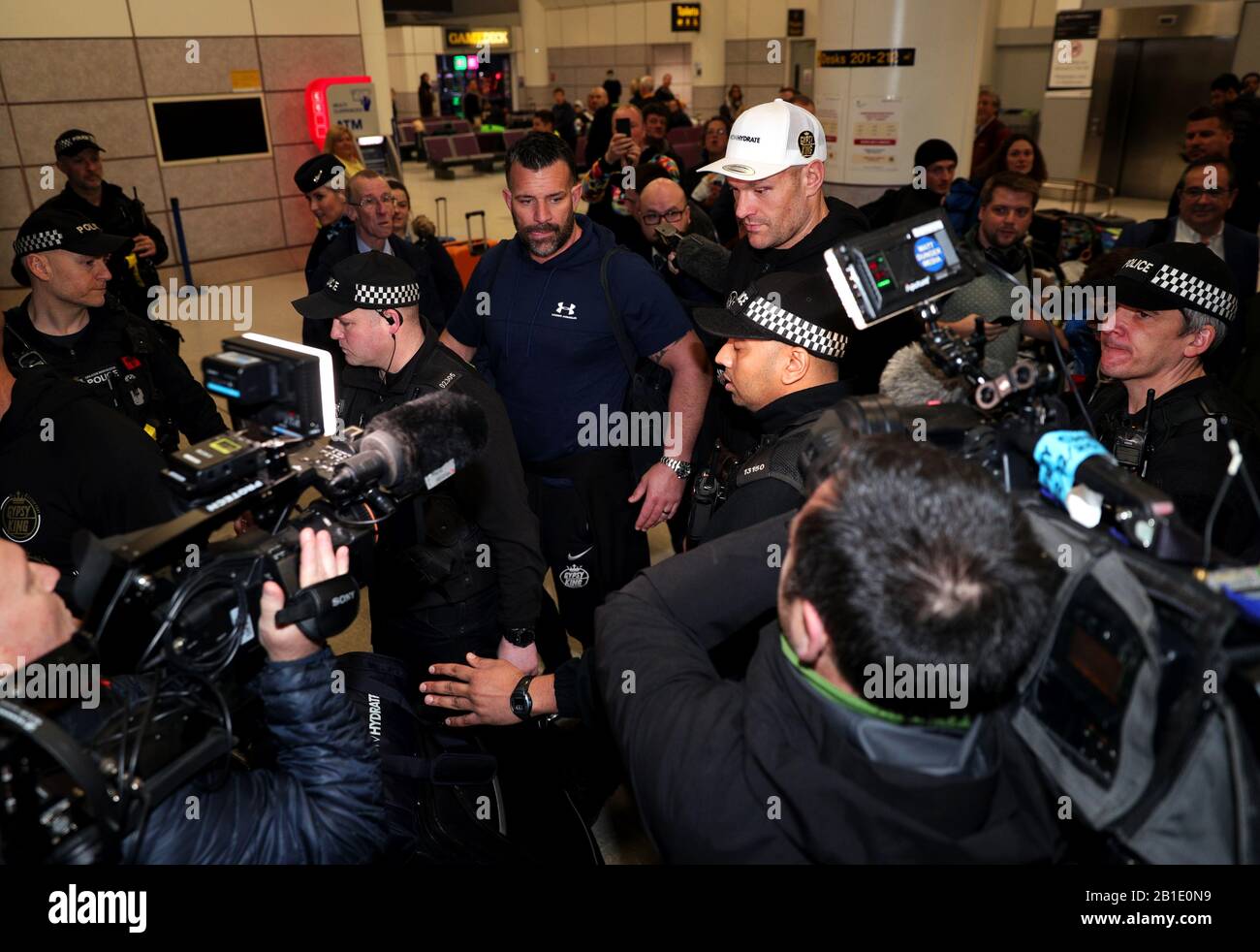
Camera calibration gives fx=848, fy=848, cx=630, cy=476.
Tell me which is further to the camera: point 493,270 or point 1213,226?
point 1213,226

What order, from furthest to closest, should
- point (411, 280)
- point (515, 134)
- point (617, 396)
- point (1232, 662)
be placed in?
point (515, 134) → point (617, 396) → point (411, 280) → point (1232, 662)

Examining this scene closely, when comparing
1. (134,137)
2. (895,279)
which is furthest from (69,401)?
(134,137)

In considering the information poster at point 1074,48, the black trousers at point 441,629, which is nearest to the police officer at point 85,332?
the black trousers at point 441,629

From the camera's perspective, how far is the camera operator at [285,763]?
1.29 meters

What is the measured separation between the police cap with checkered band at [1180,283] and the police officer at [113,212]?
491 cm

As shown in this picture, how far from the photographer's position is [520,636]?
2.34m

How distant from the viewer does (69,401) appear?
2297mm

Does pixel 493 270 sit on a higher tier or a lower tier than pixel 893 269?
lower

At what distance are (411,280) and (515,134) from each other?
18.1 m

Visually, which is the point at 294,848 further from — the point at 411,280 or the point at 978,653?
the point at 411,280

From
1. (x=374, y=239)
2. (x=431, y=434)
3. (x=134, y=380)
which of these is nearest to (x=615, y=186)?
(x=374, y=239)

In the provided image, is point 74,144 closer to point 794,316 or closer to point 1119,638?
point 794,316

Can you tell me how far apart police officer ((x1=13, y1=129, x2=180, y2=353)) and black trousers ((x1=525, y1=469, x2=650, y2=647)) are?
3.30m

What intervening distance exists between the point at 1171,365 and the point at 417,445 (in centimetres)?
200
